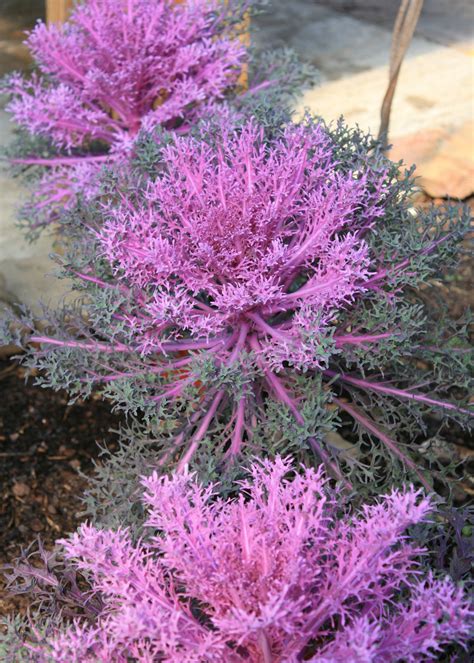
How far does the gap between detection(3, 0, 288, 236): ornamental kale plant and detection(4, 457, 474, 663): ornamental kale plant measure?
1.24 metres

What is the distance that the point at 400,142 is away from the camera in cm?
321

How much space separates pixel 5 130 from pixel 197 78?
1418mm

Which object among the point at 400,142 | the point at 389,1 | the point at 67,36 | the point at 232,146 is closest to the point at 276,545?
the point at 232,146

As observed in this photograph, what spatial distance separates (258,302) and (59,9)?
155 cm

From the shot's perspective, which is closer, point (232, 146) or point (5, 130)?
point (232, 146)

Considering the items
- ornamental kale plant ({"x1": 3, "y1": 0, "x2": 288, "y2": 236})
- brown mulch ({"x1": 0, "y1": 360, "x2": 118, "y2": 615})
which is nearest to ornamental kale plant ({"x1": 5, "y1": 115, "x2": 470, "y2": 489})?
brown mulch ({"x1": 0, "y1": 360, "x2": 118, "y2": 615})

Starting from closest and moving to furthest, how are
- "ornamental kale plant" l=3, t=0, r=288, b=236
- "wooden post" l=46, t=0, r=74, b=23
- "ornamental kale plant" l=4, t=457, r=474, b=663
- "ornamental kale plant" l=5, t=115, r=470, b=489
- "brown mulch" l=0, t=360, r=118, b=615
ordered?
"ornamental kale plant" l=4, t=457, r=474, b=663
"ornamental kale plant" l=5, t=115, r=470, b=489
"brown mulch" l=0, t=360, r=118, b=615
"ornamental kale plant" l=3, t=0, r=288, b=236
"wooden post" l=46, t=0, r=74, b=23

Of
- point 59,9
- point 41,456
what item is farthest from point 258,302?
point 59,9

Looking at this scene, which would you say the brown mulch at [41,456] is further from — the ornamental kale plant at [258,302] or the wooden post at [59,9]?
the wooden post at [59,9]

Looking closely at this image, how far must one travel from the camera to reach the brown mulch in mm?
1831

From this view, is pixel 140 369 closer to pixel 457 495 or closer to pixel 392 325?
pixel 392 325

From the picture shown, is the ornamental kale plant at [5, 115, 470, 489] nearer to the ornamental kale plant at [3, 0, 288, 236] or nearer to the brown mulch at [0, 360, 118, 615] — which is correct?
the brown mulch at [0, 360, 118, 615]

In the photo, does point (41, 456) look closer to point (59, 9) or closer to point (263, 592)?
point (263, 592)

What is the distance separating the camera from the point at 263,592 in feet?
3.12
